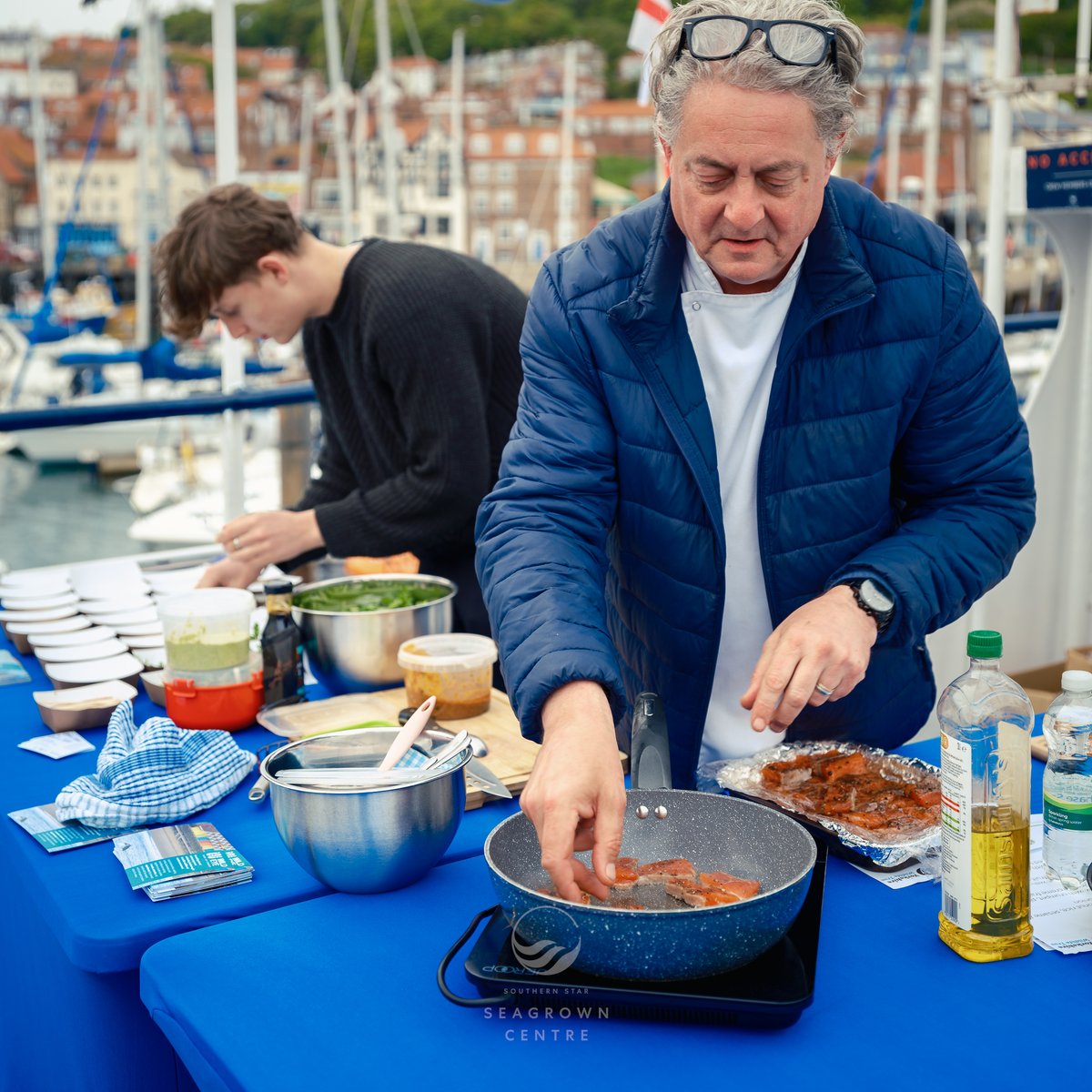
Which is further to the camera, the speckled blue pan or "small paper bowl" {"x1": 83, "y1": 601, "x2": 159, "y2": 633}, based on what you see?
"small paper bowl" {"x1": 83, "y1": 601, "x2": 159, "y2": 633}

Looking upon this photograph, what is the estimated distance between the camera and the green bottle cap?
111cm

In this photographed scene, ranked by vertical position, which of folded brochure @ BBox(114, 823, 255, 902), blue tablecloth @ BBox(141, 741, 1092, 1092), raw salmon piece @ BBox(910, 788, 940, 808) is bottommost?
folded brochure @ BBox(114, 823, 255, 902)

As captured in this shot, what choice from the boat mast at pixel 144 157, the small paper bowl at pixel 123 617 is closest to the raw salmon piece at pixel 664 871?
the small paper bowl at pixel 123 617

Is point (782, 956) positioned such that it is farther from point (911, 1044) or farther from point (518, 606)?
point (518, 606)

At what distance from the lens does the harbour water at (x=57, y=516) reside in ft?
67.1

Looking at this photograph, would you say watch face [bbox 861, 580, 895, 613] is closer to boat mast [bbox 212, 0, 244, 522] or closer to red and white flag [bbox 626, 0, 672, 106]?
boat mast [bbox 212, 0, 244, 522]

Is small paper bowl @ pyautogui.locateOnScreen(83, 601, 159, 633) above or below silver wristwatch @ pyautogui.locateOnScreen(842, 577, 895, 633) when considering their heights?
below

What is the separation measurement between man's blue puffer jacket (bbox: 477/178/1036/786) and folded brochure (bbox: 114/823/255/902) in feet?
1.51

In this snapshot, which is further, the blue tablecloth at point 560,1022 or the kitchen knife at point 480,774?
the kitchen knife at point 480,774

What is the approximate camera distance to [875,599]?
1349 millimetres

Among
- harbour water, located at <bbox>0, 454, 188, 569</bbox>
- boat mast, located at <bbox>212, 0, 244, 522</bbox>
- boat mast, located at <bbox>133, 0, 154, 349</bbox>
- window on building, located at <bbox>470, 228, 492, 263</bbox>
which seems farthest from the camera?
window on building, located at <bbox>470, 228, 492, 263</bbox>

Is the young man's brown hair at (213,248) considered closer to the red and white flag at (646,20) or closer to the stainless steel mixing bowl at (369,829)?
the stainless steel mixing bowl at (369,829)

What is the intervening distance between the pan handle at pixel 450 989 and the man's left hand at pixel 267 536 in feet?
4.30

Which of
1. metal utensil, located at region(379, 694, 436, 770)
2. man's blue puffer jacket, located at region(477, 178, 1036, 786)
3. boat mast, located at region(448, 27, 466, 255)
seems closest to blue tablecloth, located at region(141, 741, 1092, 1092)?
metal utensil, located at region(379, 694, 436, 770)
